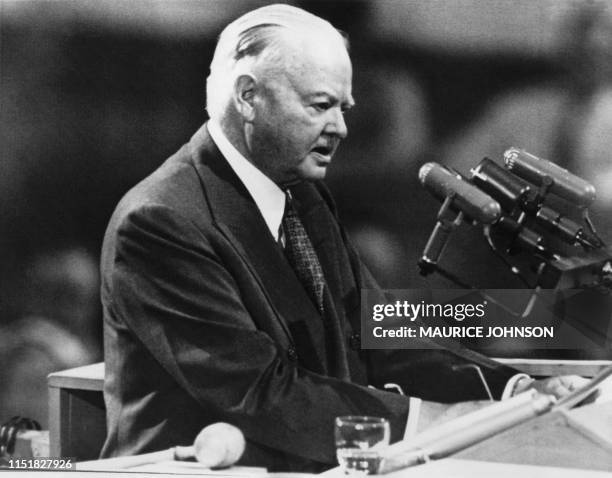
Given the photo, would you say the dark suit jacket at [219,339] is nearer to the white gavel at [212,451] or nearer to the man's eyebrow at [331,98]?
the man's eyebrow at [331,98]

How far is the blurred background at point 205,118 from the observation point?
2.70 meters

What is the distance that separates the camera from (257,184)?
2.68 meters

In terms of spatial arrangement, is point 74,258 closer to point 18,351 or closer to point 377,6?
point 18,351

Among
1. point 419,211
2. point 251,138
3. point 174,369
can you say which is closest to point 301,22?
point 251,138

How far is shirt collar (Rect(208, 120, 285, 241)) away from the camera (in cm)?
267

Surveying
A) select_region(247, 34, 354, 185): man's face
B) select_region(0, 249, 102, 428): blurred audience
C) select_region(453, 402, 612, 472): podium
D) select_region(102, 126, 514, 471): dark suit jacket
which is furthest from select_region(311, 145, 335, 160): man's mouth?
select_region(453, 402, 612, 472): podium

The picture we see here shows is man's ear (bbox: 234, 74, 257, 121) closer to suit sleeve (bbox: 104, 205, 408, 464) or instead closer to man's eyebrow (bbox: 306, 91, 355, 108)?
man's eyebrow (bbox: 306, 91, 355, 108)

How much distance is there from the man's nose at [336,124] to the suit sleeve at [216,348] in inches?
19.5

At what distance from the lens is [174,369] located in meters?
2.48

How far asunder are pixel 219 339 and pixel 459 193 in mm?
813

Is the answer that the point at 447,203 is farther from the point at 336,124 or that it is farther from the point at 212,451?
the point at 212,451

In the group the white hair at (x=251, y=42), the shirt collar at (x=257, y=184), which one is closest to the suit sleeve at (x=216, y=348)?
the shirt collar at (x=257, y=184)

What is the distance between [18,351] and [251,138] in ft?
3.39

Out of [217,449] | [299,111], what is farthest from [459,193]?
[217,449]
